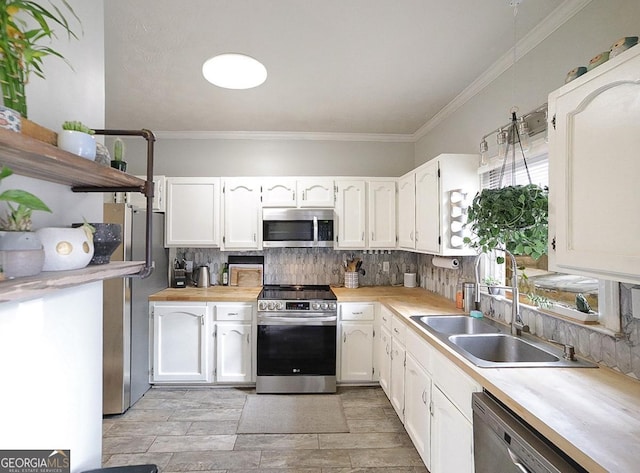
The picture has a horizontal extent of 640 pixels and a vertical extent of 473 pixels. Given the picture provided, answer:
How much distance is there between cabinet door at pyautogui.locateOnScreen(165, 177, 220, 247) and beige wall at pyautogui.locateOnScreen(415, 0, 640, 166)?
94.9 inches

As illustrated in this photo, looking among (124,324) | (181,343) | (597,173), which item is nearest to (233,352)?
(181,343)

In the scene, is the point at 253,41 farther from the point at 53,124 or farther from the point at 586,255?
the point at 586,255

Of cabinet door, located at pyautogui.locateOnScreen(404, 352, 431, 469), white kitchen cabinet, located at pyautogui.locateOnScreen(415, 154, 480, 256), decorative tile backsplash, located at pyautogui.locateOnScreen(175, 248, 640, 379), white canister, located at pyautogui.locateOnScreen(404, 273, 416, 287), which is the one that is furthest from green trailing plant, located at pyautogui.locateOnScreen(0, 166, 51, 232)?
white canister, located at pyautogui.locateOnScreen(404, 273, 416, 287)

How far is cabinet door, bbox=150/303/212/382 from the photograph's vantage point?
3131 millimetres

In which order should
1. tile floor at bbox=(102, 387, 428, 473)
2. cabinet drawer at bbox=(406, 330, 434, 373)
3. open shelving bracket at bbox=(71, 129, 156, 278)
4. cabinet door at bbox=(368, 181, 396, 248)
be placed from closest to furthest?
open shelving bracket at bbox=(71, 129, 156, 278)
cabinet drawer at bbox=(406, 330, 434, 373)
tile floor at bbox=(102, 387, 428, 473)
cabinet door at bbox=(368, 181, 396, 248)

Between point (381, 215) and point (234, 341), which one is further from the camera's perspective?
point (381, 215)

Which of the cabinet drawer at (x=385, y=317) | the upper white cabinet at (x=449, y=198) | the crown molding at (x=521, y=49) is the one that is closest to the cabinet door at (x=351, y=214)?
the cabinet drawer at (x=385, y=317)

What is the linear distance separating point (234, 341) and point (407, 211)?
210cm

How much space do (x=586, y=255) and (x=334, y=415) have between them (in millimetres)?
2247

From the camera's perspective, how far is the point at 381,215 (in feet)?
11.7

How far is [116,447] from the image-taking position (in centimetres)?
231

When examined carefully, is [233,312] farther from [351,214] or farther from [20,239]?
[20,239]

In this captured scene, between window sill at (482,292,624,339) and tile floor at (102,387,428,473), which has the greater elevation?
window sill at (482,292,624,339)

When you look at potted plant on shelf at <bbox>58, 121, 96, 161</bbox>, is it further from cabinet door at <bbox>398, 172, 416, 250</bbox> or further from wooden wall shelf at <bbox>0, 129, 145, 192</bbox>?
cabinet door at <bbox>398, 172, 416, 250</bbox>
